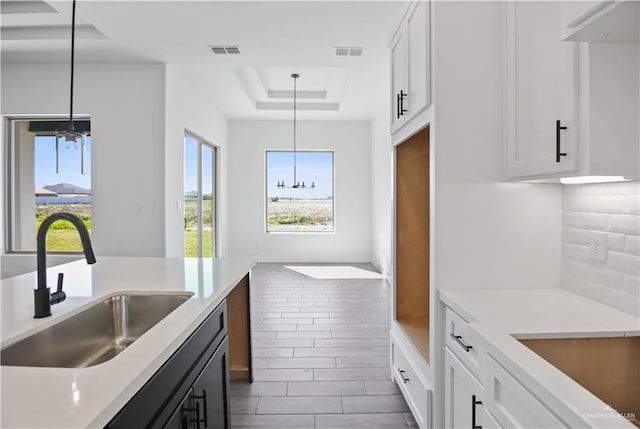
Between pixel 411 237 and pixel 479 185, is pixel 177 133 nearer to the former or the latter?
pixel 411 237

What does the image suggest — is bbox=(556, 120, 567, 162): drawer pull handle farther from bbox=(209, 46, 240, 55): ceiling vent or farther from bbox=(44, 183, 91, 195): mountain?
bbox=(44, 183, 91, 195): mountain

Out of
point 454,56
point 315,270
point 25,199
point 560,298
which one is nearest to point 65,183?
point 25,199

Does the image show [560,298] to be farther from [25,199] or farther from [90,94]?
[25,199]

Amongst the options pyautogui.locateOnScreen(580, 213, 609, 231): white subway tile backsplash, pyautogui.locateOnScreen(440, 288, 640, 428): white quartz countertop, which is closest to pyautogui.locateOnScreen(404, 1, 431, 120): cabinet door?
pyautogui.locateOnScreen(580, 213, 609, 231): white subway tile backsplash

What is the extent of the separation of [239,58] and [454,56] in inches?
114

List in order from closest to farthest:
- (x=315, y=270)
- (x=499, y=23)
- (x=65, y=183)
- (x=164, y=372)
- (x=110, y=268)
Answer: (x=164, y=372) < (x=499, y=23) < (x=110, y=268) < (x=65, y=183) < (x=315, y=270)

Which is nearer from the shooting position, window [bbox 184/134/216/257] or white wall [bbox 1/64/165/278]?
white wall [bbox 1/64/165/278]

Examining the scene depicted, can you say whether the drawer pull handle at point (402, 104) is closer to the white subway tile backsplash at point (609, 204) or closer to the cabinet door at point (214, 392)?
the white subway tile backsplash at point (609, 204)

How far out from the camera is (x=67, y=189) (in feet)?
15.0

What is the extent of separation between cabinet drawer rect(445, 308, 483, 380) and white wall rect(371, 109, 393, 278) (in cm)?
381

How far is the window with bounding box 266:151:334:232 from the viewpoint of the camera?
8000 mm

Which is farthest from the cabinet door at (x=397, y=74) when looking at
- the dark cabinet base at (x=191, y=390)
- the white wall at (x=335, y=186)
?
the white wall at (x=335, y=186)

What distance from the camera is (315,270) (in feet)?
22.8

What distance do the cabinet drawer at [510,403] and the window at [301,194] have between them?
6.78m
